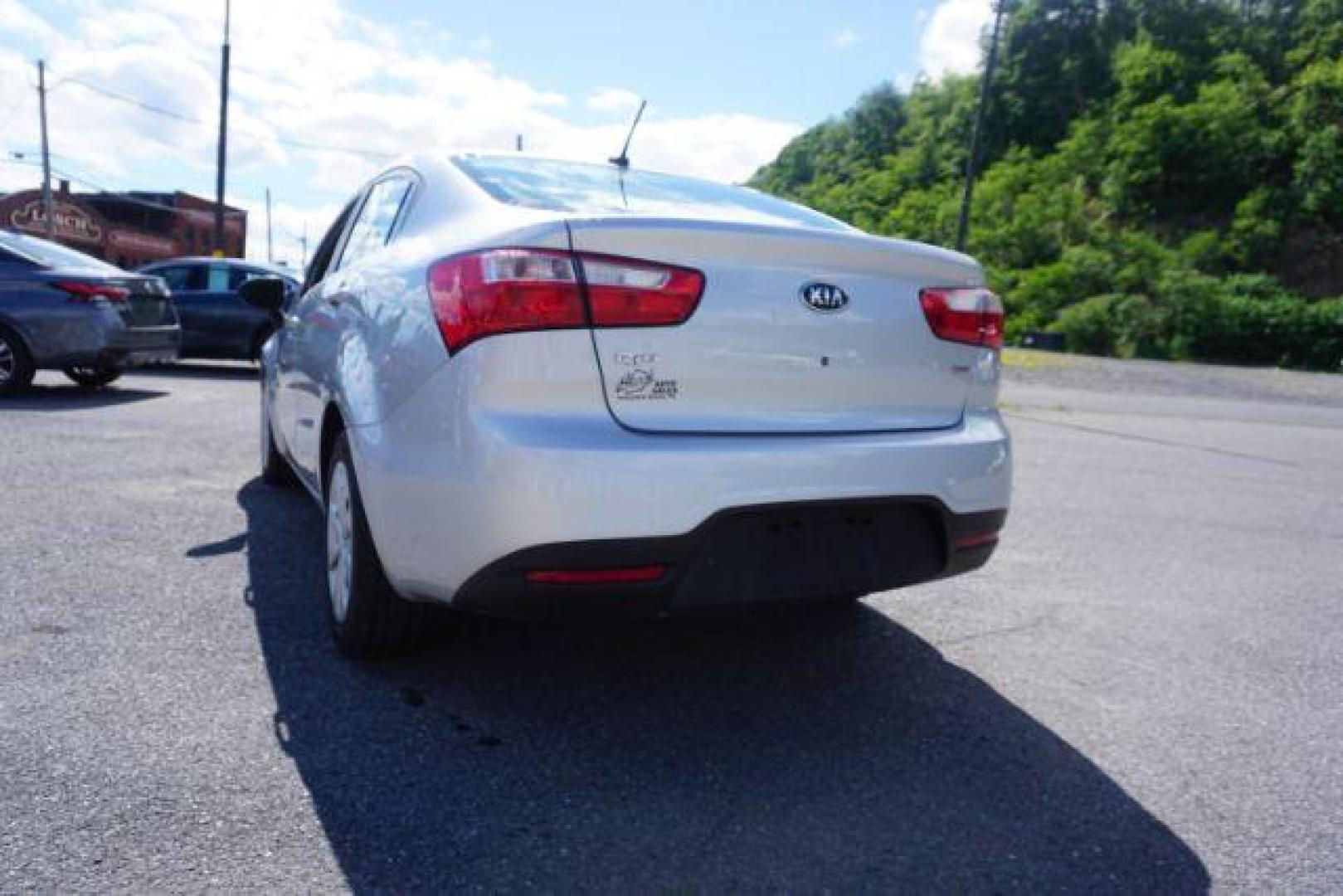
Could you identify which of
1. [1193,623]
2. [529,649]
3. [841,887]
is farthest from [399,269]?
[1193,623]

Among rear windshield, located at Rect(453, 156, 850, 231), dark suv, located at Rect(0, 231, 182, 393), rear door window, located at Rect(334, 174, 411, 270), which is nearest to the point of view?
rear windshield, located at Rect(453, 156, 850, 231)

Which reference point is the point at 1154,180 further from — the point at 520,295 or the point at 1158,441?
the point at 520,295

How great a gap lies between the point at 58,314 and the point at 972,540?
8.55 meters

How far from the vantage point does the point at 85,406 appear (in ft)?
26.8

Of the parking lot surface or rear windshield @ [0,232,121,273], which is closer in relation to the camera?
the parking lot surface

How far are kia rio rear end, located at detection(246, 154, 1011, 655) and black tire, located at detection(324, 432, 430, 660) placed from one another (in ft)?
0.04

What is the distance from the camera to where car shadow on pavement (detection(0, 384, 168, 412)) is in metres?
8.03

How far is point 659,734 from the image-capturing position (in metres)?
2.53

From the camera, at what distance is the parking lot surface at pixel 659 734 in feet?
6.44

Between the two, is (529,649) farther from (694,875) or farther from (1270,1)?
(1270,1)

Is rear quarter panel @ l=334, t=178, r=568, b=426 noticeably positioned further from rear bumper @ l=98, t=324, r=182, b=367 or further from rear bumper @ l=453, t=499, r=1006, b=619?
rear bumper @ l=98, t=324, r=182, b=367

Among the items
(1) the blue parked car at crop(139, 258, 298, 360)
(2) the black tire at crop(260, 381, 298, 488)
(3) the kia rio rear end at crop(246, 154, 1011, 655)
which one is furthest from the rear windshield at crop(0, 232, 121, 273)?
(3) the kia rio rear end at crop(246, 154, 1011, 655)

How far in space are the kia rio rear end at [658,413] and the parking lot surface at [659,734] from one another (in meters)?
0.43

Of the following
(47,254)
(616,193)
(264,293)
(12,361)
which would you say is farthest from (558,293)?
(47,254)
